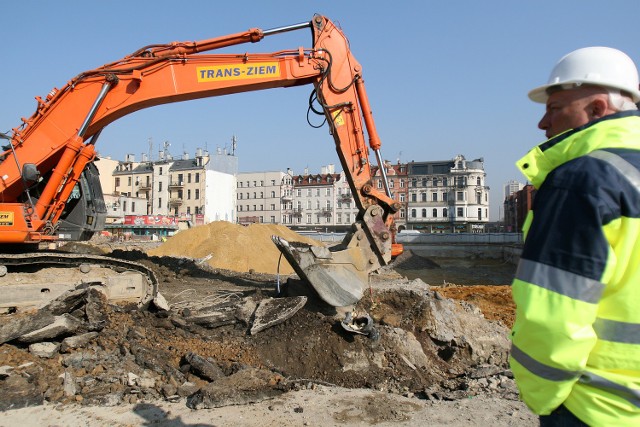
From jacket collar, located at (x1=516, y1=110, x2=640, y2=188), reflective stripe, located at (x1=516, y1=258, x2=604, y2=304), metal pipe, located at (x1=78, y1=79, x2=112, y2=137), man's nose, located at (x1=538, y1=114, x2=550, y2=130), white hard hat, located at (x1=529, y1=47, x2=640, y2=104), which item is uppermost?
metal pipe, located at (x1=78, y1=79, x2=112, y2=137)

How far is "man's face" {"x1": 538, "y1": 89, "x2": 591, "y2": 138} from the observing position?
1.74 m

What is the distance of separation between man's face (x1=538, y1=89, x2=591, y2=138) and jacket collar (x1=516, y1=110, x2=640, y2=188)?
103mm

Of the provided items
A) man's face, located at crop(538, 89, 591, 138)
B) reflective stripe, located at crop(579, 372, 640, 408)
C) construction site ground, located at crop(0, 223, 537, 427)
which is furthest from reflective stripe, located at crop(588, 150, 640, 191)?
construction site ground, located at crop(0, 223, 537, 427)

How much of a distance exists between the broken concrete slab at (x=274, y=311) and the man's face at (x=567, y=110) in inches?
207

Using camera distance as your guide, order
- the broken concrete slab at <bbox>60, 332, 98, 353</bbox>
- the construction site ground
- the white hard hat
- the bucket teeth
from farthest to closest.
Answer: the bucket teeth
the broken concrete slab at <bbox>60, 332, 98, 353</bbox>
the construction site ground
the white hard hat

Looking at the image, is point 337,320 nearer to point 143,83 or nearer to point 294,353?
point 294,353

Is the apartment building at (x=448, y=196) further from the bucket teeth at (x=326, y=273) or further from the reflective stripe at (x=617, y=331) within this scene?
the reflective stripe at (x=617, y=331)

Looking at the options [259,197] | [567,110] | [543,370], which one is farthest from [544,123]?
[259,197]

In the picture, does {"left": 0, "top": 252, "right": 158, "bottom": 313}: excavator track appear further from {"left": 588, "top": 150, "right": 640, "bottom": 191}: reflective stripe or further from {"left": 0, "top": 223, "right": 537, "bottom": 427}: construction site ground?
{"left": 588, "top": 150, "right": 640, "bottom": 191}: reflective stripe

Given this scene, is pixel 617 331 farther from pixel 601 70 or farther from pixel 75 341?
pixel 75 341

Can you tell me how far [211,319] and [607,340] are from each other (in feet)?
19.8

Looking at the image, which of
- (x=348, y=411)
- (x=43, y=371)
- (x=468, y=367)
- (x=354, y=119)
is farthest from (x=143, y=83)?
(x=468, y=367)

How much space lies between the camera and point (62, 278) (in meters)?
6.91

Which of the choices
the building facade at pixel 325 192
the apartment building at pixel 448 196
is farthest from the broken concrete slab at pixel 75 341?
the apartment building at pixel 448 196
